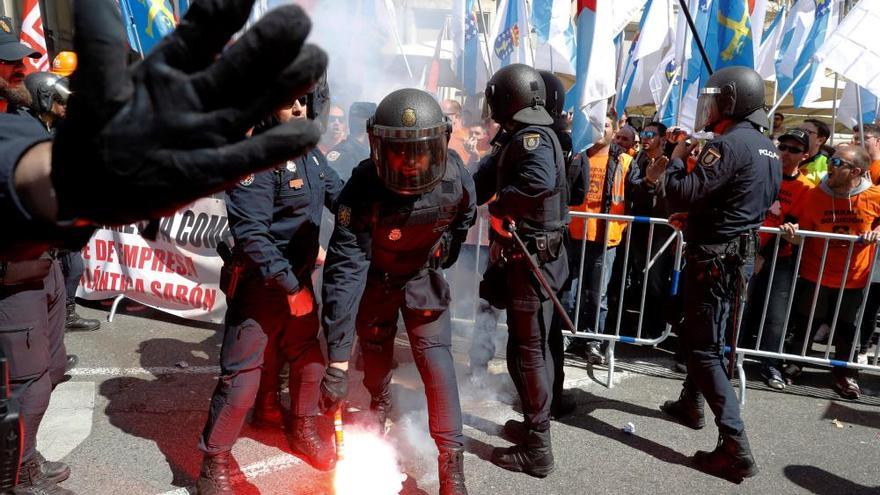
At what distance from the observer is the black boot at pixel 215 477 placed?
2963 millimetres

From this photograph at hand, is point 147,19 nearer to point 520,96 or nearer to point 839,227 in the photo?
point 520,96

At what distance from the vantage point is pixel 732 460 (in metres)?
3.47

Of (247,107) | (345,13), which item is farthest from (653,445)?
(345,13)

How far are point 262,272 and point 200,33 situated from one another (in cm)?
218

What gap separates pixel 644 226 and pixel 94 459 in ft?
16.3

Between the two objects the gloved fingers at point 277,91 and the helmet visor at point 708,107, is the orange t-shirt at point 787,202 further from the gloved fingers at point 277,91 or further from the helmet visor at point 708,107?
the gloved fingers at point 277,91

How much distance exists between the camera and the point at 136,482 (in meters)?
3.17

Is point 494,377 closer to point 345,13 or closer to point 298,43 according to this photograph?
point 298,43

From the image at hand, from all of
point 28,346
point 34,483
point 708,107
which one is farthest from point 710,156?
point 34,483

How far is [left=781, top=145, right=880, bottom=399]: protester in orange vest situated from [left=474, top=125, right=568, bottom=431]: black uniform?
243 cm

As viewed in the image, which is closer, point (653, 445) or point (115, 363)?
point (653, 445)

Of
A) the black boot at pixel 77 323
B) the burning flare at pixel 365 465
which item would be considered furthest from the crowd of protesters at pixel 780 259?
the black boot at pixel 77 323

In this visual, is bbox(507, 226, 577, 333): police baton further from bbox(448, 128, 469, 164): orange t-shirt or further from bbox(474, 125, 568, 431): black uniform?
bbox(448, 128, 469, 164): orange t-shirt

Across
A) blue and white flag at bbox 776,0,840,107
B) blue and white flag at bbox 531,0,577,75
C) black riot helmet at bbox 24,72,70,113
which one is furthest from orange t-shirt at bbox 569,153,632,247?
black riot helmet at bbox 24,72,70,113
